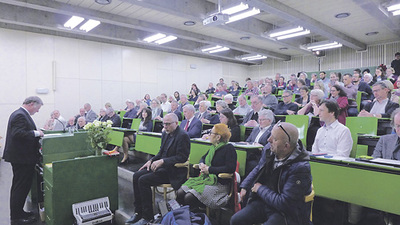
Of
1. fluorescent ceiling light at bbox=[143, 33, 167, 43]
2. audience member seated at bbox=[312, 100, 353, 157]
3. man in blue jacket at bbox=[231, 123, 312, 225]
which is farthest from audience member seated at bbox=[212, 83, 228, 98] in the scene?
man in blue jacket at bbox=[231, 123, 312, 225]

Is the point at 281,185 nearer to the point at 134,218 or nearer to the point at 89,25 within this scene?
the point at 134,218

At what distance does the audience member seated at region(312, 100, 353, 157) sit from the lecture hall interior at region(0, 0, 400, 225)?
24 millimetres

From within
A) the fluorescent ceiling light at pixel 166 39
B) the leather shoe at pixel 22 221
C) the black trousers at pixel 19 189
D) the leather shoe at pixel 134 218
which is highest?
the fluorescent ceiling light at pixel 166 39

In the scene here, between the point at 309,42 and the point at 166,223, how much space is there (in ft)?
34.2

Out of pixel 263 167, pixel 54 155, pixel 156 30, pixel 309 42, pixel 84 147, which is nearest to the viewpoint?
pixel 263 167

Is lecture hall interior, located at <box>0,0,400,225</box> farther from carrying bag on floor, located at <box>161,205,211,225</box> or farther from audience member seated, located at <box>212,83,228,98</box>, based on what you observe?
carrying bag on floor, located at <box>161,205,211,225</box>

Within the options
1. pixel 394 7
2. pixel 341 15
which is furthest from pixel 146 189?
pixel 341 15

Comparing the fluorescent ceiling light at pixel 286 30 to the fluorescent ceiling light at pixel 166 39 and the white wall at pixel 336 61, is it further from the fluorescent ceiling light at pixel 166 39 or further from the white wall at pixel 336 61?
the white wall at pixel 336 61

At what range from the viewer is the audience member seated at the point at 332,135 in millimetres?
2564

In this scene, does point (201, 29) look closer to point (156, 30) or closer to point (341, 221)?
point (156, 30)

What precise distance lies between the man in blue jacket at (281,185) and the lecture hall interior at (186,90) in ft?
0.10

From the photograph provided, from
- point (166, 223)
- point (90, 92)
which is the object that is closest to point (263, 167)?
point (166, 223)

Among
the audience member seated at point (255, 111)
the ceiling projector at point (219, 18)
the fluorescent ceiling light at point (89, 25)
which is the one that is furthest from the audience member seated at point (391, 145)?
the fluorescent ceiling light at point (89, 25)

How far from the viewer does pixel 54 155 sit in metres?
3.11
